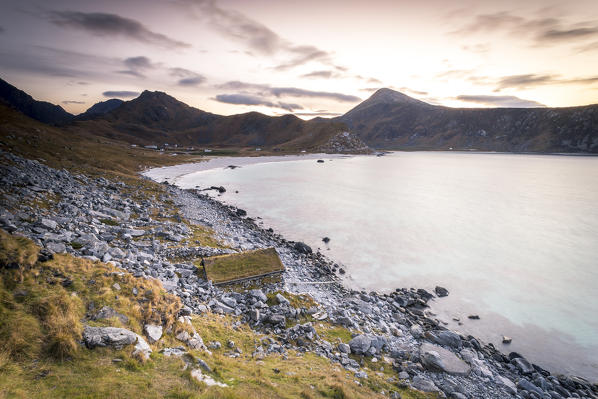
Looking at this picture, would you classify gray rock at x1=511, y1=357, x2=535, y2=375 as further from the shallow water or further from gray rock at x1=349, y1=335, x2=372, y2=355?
gray rock at x1=349, y1=335, x2=372, y2=355

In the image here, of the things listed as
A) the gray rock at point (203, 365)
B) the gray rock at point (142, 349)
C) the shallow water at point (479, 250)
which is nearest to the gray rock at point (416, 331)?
the shallow water at point (479, 250)

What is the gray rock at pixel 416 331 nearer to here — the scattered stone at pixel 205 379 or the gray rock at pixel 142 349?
the scattered stone at pixel 205 379

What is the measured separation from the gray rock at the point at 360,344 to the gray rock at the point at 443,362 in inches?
121

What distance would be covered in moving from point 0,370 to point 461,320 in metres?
25.6

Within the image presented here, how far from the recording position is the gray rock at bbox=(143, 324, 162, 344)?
10820 millimetres

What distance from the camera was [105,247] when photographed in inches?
668

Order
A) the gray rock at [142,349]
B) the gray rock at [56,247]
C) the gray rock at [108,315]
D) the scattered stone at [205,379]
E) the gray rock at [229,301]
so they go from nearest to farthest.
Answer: the scattered stone at [205,379] → the gray rock at [142,349] → the gray rock at [108,315] → the gray rock at [56,247] → the gray rock at [229,301]

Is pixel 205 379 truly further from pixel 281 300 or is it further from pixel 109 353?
pixel 281 300

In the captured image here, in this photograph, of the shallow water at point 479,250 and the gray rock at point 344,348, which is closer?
the gray rock at point 344,348

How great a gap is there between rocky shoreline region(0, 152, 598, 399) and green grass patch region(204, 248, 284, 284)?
3.63ft

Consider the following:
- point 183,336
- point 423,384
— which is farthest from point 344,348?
point 183,336

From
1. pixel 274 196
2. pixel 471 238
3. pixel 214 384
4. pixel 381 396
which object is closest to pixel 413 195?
pixel 471 238

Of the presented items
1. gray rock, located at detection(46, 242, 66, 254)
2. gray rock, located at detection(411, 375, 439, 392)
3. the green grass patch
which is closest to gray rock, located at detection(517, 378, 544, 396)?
gray rock, located at detection(411, 375, 439, 392)

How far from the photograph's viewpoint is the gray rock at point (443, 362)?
14000 mm
